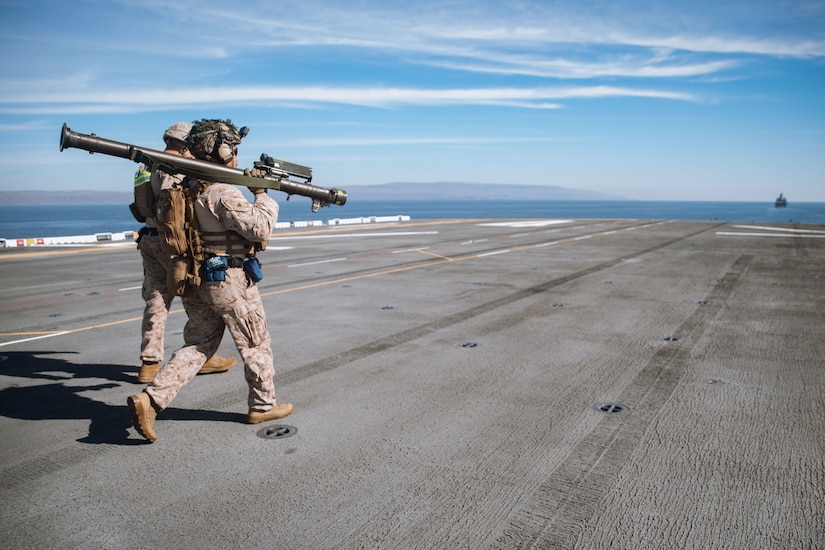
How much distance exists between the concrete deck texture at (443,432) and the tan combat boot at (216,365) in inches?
4.7

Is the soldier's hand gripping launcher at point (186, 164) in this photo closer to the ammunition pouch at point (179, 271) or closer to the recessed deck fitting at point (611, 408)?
the ammunition pouch at point (179, 271)

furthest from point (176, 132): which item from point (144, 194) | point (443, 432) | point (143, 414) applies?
point (443, 432)

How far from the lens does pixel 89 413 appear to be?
4.91 metres

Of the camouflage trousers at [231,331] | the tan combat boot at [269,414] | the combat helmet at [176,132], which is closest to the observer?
the camouflage trousers at [231,331]

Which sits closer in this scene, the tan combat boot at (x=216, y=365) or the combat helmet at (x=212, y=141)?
the combat helmet at (x=212, y=141)

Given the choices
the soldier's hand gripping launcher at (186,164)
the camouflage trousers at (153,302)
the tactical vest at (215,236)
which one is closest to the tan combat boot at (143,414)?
the tactical vest at (215,236)

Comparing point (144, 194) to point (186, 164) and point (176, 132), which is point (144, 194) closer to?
point (176, 132)

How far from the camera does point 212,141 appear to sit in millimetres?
4492

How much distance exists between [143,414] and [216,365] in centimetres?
191

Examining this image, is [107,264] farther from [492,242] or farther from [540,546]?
[540,546]

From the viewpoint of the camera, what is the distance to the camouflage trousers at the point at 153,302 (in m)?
5.82

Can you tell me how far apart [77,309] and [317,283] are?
4379 mm

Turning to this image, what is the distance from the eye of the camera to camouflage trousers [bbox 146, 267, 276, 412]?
175 inches

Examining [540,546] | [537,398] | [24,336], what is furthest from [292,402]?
[24,336]
